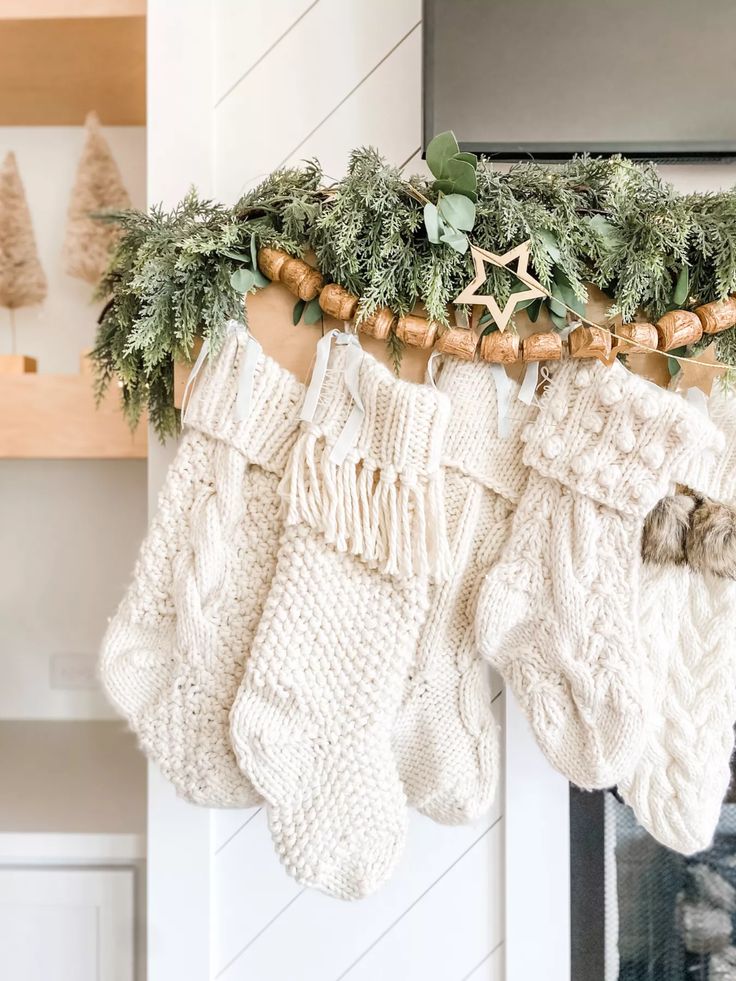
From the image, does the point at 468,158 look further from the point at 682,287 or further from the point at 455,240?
the point at 682,287

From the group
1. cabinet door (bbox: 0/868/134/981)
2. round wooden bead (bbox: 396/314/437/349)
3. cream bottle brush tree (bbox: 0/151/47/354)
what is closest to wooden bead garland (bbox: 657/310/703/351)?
round wooden bead (bbox: 396/314/437/349)

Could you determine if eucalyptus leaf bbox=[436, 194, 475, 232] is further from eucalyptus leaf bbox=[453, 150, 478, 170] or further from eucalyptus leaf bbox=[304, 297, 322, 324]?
eucalyptus leaf bbox=[304, 297, 322, 324]

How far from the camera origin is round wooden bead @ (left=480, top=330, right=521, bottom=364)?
758 millimetres

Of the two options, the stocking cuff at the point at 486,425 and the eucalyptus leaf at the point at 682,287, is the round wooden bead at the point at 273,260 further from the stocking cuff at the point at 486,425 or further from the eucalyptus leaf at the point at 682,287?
the eucalyptus leaf at the point at 682,287

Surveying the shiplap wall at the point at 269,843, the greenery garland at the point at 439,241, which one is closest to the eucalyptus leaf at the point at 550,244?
the greenery garland at the point at 439,241

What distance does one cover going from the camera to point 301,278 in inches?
30.4

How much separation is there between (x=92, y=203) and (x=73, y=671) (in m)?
A: 0.90

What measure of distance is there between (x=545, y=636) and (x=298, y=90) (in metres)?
0.80

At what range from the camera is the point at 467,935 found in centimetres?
103

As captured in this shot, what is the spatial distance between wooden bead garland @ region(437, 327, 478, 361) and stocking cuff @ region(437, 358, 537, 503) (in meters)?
0.02

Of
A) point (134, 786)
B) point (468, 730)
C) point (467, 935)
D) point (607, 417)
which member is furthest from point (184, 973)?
point (607, 417)

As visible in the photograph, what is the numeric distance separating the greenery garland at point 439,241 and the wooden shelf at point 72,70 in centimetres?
46

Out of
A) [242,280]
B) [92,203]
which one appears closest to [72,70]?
[92,203]

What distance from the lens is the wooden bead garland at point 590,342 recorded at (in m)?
A: 0.74
